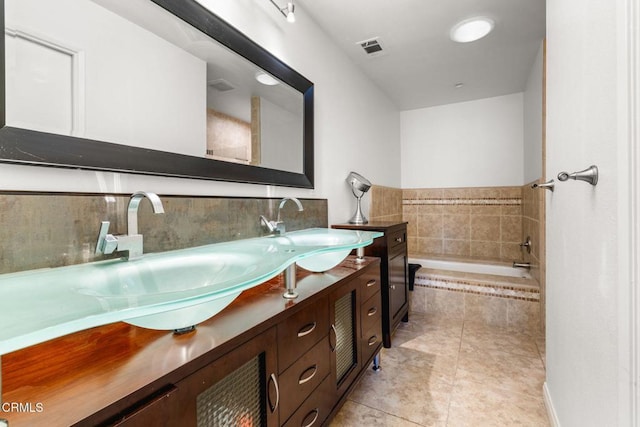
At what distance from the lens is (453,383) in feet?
5.61

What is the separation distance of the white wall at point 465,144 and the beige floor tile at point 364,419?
290cm

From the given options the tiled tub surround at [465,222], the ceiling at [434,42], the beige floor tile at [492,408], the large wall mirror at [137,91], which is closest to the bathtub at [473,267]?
the tiled tub surround at [465,222]

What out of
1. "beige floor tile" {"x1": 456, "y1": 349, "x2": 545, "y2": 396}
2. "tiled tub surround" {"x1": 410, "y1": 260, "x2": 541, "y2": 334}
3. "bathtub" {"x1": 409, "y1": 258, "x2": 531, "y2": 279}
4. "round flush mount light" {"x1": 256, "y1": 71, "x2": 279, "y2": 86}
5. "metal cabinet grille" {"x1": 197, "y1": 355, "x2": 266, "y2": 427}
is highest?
Answer: "round flush mount light" {"x1": 256, "y1": 71, "x2": 279, "y2": 86}

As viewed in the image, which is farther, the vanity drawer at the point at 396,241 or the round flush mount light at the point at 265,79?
the vanity drawer at the point at 396,241

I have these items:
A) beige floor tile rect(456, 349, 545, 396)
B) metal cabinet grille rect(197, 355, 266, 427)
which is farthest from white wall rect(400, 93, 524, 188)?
metal cabinet grille rect(197, 355, 266, 427)

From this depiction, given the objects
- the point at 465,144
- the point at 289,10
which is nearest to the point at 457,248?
the point at 465,144

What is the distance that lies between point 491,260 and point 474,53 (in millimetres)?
2196

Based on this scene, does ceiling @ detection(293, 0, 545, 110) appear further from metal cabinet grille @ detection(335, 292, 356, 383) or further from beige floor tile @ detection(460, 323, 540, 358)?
beige floor tile @ detection(460, 323, 540, 358)

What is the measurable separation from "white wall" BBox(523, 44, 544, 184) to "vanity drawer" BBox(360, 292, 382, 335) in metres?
1.86

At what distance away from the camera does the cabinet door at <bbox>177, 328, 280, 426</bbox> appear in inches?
25.6

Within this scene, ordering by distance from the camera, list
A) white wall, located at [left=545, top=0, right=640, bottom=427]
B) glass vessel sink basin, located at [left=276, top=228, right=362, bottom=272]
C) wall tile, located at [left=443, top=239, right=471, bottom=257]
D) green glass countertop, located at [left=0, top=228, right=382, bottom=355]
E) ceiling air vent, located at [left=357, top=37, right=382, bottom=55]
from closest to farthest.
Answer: green glass countertop, located at [left=0, top=228, right=382, bottom=355]
white wall, located at [left=545, top=0, right=640, bottom=427]
glass vessel sink basin, located at [left=276, top=228, right=362, bottom=272]
ceiling air vent, located at [left=357, top=37, right=382, bottom=55]
wall tile, located at [left=443, top=239, right=471, bottom=257]

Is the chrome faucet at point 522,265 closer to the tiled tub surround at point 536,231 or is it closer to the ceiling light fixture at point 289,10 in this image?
the tiled tub surround at point 536,231

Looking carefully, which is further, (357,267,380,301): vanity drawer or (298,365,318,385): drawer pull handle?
(357,267,380,301): vanity drawer

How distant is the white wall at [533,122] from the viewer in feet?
7.93
